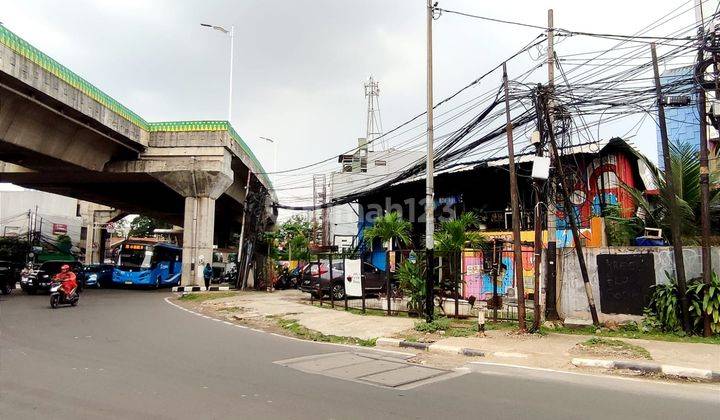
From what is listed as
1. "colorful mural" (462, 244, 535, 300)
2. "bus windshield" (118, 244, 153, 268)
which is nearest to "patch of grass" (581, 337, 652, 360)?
"colorful mural" (462, 244, 535, 300)

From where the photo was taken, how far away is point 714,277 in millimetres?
10773

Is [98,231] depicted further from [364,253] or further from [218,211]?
[364,253]

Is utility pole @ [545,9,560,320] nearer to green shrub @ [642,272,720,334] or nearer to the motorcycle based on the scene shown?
green shrub @ [642,272,720,334]

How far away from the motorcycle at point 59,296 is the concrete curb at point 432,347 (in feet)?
38.3

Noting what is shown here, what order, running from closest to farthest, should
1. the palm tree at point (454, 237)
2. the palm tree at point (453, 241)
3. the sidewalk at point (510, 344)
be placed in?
1. the sidewalk at point (510, 344)
2. the palm tree at point (453, 241)
3. the palm tree at point (454, 237)

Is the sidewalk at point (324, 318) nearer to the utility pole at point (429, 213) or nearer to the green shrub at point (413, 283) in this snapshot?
the green shrub at point (413, 283)

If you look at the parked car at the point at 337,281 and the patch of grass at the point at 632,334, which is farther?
the parked car at the point at 337,281

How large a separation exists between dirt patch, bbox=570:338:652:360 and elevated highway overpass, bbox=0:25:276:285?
18.0m

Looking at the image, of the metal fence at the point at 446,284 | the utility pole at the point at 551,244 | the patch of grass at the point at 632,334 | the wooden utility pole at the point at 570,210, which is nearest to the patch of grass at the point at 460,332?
the metal fence at the point at 446,284

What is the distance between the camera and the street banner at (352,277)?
16.7 meters

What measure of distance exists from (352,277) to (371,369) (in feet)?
29.7

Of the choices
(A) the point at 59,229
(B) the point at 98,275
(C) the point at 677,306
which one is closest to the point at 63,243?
(A) the point at 59,229

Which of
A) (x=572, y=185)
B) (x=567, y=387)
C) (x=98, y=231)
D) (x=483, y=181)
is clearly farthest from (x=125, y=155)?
(x=98, y=231)

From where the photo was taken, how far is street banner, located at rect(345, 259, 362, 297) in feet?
54.9
